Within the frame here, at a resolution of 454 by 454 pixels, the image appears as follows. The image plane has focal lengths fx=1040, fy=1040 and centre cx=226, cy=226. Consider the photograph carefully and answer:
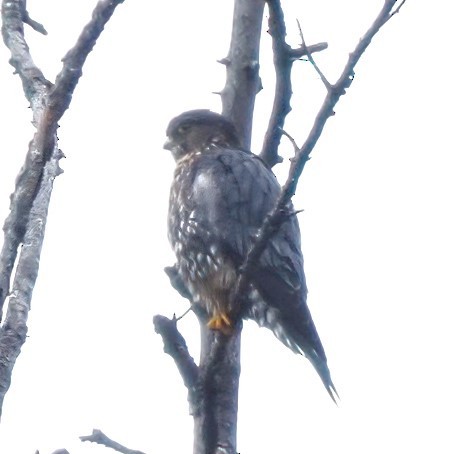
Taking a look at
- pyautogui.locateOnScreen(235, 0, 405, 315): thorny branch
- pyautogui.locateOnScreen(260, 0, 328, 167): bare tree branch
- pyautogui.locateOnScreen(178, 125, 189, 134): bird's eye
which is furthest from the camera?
pyautogui.locateOnScreen(178, 125, 189, 134): bird's eye

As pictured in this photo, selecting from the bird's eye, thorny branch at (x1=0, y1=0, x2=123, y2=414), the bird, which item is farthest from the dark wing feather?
thorny branch at (x1=0, y1=0, x2=123, y2=414)

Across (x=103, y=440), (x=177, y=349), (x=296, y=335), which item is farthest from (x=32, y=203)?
(x=296, y=335)

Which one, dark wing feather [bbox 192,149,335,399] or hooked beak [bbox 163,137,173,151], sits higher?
hooked beak [bbox 163,137,173,151]

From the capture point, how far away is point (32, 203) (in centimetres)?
297

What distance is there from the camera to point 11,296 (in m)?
2.87

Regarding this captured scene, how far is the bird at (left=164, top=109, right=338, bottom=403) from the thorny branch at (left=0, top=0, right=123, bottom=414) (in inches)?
68.6

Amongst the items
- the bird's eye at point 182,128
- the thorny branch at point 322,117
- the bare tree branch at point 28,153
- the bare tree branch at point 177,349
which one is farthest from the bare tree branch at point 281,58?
the bird's eye at point 182,128

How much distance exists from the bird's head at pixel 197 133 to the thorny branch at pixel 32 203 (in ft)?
9.59

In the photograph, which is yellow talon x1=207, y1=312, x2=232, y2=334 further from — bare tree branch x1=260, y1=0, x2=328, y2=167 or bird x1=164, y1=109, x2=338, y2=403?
bare tree branch x1=260, y1=0, x2=328, y2=167

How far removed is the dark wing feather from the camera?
16.3 feet

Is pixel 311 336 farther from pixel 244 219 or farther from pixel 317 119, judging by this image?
pixel 317 119

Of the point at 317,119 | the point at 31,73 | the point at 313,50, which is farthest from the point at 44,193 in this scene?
the point at 313,50

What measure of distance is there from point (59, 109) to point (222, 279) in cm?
240

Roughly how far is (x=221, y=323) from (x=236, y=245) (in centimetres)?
109
